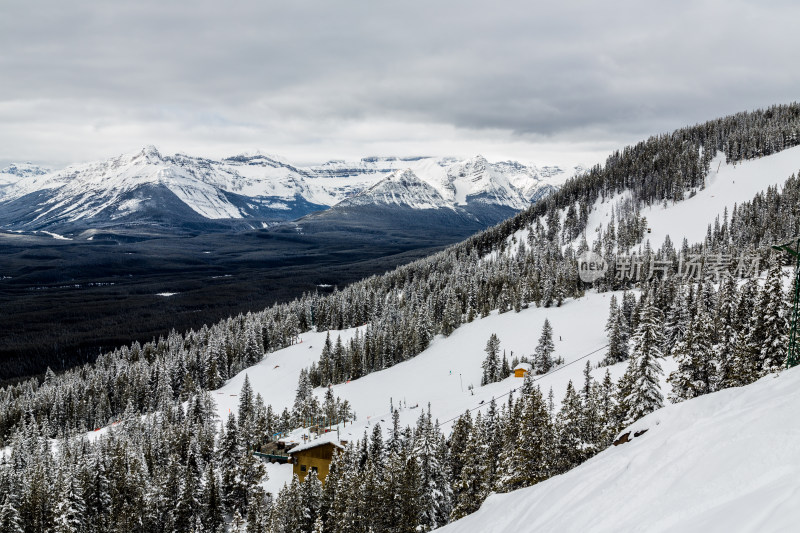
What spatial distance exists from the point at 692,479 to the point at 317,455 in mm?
55416

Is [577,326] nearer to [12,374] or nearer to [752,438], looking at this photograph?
[752,438]

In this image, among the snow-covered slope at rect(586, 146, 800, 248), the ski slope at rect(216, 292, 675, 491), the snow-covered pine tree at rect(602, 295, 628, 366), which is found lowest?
the ski slope at rect(216, 292, 675, 491)

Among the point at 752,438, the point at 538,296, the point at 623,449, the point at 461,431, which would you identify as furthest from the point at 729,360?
the point at 538,296

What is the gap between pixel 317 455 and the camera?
62.3m

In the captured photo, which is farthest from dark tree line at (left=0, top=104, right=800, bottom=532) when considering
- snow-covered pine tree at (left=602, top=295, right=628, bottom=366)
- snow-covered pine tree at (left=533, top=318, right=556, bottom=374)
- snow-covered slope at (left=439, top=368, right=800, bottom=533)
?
snow-covered slope at (left=439, top=368, right=800, bottom=533)

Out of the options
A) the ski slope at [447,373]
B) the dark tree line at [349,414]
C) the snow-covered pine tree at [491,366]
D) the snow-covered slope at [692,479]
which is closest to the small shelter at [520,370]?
the ski slope at [447,373]

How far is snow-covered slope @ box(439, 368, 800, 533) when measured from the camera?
33.3 ft

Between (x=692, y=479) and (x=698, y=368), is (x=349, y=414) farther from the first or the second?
(x=692, y=479)

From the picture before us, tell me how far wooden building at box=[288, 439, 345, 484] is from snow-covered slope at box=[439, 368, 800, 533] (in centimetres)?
4420

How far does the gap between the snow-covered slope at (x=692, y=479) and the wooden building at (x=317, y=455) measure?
4420 cm

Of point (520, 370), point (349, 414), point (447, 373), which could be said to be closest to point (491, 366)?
point (520, 370)

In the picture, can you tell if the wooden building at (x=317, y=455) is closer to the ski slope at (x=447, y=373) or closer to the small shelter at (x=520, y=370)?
the ski slope at (x=447, y=373)

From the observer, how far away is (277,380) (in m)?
122

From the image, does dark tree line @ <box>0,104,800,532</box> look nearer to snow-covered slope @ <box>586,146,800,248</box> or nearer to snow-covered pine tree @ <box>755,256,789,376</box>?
snow-covered pine tree @ <box>755,256,789,376</box>
